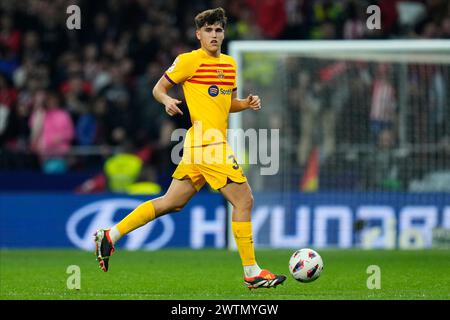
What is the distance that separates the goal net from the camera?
54.7ft

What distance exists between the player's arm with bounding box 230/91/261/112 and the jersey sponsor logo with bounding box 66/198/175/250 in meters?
6.72

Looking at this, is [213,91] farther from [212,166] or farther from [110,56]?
[110,56]

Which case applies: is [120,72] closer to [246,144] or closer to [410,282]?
[246,144]

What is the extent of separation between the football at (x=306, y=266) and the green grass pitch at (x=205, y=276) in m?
0.12

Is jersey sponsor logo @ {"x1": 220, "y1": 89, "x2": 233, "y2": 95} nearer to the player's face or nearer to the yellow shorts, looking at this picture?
the player's face

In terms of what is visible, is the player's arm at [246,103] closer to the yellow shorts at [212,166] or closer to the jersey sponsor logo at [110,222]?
the yellow shorts at [212,166]

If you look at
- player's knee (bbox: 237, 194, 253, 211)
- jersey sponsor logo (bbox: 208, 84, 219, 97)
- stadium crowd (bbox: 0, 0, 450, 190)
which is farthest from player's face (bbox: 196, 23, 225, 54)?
stadium crowd (bbox: 0, 0, 450, 190)

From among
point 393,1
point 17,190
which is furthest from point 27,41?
point 393,1

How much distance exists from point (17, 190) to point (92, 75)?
9.94ft

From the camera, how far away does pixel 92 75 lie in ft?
64.6

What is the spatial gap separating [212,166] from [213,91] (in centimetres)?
67

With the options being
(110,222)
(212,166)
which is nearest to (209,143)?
(212,166)

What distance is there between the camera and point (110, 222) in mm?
16656

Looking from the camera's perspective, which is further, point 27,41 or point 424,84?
point 27,41
